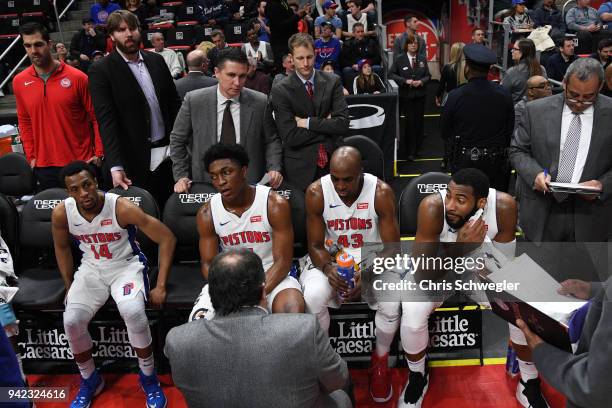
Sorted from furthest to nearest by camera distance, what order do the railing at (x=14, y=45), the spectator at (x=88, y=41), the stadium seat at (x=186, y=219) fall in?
1. the spectator at (x=88, y=41)
2. the railing at (x=14, y=45)
3. the stadium seat at (x=186, y=219)

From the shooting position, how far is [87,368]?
11.7 ft

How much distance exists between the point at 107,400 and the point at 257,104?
2.15 m

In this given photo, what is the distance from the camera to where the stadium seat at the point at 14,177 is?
5.05 m

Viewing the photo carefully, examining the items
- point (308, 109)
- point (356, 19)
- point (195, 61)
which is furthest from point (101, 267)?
point (356, 19)

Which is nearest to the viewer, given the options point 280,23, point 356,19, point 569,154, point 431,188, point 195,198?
point 569,154

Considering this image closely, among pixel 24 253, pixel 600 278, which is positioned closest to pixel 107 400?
pixel 24 253

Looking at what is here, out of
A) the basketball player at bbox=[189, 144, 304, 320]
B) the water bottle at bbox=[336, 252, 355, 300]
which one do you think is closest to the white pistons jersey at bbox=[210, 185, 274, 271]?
the basketball player at bbox=[189, 144, 304, 320]

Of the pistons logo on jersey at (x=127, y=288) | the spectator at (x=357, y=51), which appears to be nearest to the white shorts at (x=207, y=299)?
the pistons logo on jersey at (x=127, y=288)

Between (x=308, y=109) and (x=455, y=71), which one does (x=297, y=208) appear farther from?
(x=455, y=71)

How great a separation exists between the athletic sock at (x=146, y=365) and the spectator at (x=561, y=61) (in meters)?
6.99

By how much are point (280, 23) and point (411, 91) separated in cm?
331

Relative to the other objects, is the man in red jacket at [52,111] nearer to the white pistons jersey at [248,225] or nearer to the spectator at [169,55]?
the white pistons jersey at [248,225]

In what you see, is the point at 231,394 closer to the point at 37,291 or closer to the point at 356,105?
the point at 37,291

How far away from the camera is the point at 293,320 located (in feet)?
6.96
